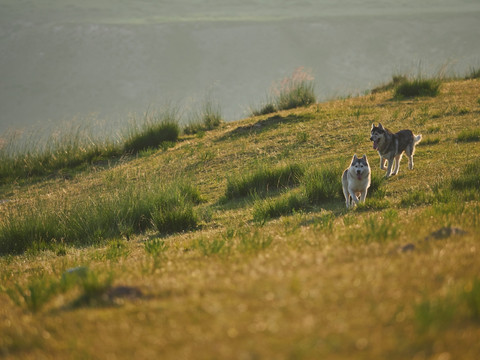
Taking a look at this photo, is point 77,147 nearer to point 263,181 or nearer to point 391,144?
point 263,181

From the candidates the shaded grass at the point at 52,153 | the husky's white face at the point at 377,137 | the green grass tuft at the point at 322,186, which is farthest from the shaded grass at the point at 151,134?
the husky's white face at the point at 377,137

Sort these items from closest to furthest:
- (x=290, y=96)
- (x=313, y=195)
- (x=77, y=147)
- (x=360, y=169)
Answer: (x=360, y=169) → (x=313, y=195) → (x=77, y=147) → (x=290, y=96)

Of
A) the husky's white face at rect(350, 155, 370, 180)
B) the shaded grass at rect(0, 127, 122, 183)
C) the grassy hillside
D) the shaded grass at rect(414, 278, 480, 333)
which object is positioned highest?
the shaded grass at rect(414, 278, 480, 333)

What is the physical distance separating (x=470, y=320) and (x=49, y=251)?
23.4 ft

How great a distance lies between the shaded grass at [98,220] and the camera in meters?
9.32

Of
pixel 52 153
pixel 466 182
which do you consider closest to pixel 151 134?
pixel 52 153

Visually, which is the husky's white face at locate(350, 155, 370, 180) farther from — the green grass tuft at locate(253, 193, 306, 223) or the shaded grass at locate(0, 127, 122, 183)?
the shaded grass at locate(0, 127, 122, 183)

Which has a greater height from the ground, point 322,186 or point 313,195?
point 322,186

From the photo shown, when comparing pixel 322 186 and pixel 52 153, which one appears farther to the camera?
pixel 52 153

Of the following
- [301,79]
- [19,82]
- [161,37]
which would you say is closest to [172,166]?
[301,79]

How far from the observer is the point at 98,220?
31.8ft

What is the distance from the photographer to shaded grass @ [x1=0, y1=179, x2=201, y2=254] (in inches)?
367

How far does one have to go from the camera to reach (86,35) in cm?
15488

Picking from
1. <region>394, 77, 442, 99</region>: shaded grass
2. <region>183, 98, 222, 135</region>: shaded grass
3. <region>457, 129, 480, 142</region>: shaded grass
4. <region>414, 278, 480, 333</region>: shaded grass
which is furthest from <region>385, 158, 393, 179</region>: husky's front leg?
<region>183, 98, 222, 135</region>: shaded grass
